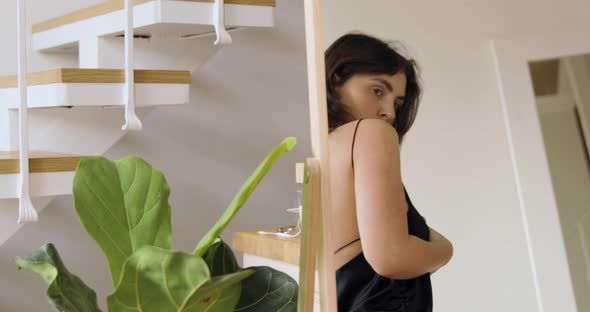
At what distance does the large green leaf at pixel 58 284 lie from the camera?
85 cm

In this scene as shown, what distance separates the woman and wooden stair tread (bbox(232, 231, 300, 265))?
0.46m

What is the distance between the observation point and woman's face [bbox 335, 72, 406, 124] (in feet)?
4.19

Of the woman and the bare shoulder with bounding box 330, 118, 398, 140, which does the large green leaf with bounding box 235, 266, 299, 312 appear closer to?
the woman

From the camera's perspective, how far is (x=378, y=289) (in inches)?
46.8

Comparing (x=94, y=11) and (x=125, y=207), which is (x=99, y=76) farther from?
(x=125, y=207)

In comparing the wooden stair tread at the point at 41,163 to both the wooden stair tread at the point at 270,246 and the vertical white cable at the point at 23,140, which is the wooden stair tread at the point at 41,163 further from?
the wooden stair tread at the point at 270,246

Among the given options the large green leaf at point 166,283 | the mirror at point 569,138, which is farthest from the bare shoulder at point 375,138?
the large green leaf at point 166,283

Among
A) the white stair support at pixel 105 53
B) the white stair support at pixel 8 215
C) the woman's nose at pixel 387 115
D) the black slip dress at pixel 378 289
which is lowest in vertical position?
the black slip dress at pixel 378 289

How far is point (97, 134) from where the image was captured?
2045 millimetres

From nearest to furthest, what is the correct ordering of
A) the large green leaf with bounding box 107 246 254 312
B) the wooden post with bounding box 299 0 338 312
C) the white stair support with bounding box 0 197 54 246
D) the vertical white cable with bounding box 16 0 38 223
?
the large green leaf with bounding box 107 246 254 312
the wooden post with bounding box 299 0 338 312
the vertical white cable with bounding box 16 0 38 223
the white stair support with bounding box 0 197 54 246

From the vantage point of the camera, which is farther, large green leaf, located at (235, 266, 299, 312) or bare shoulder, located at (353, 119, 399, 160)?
bare shoulder, located at (353, 119, 399, 160)

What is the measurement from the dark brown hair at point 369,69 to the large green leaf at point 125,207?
0.41 m

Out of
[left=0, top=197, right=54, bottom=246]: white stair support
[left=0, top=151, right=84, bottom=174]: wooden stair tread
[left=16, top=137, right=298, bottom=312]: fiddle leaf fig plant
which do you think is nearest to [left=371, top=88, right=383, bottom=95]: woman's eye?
[left=16, top=137, right=298, bottom=312]: fiddle leaf fig plant

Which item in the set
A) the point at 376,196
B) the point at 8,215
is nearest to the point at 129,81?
the point at 8,215
